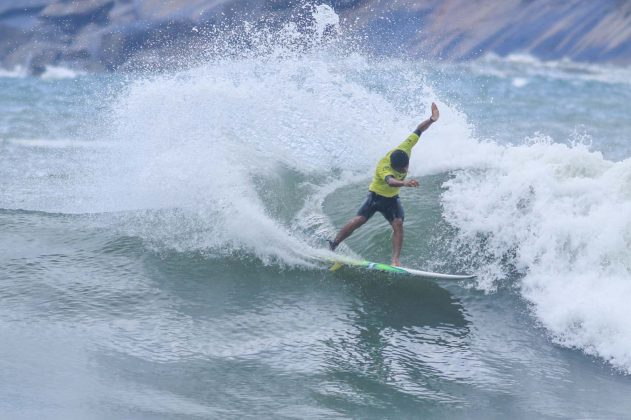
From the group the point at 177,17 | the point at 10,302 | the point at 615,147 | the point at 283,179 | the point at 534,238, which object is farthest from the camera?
the point at 177,17

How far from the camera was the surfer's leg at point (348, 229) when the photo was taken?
32.0ft

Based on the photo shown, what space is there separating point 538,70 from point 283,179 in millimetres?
57508

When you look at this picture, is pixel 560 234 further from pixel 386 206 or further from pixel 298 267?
pixel 298 267

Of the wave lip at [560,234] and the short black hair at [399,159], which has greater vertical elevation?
the short black hair at [399,159]

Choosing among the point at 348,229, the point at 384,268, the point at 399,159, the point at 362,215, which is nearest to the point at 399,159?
the point at 399,159

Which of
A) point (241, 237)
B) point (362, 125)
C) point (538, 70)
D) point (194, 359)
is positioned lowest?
point (194, 359)

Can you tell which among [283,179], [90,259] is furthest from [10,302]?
[283,179]

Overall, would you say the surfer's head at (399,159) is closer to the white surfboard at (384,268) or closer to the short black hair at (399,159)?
the short black hair at (399,159)

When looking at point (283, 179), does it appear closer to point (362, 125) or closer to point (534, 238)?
A: point (362, 125)

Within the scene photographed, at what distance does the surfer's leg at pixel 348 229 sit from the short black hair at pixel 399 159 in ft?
2.60

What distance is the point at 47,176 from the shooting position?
15.9 meters

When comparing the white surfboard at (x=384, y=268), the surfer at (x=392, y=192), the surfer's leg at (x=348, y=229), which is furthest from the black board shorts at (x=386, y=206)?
the white surfboard at (x=384, y=268)

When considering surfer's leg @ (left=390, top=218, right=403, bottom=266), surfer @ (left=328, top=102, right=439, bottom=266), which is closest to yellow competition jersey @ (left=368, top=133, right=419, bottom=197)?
surfer @ (left=328, top=102, right=439, bottom=266)

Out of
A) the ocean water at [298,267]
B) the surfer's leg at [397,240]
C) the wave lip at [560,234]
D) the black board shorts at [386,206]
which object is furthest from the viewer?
the black board shorts at [386,206]
